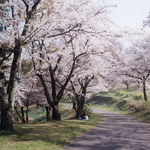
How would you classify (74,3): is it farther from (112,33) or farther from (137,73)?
(137,73)

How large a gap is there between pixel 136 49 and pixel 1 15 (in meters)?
18.3

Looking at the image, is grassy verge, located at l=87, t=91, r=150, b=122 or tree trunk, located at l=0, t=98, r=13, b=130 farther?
grassy verge, located at l=87, t=91, r=150, b=122

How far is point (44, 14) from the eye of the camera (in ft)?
26.2

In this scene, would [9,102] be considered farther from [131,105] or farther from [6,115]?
[131,105]

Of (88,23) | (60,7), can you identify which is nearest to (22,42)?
(60,7)

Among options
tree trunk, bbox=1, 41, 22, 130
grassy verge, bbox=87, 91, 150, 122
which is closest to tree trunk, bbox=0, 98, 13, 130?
tree trunk, bbox=1, 41, 22, 130

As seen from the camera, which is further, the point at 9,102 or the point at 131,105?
the point at 131,105

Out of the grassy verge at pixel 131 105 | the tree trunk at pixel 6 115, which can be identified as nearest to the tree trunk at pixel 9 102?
the tree trunk at pixel 6 115

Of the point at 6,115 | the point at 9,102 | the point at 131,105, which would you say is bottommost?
the point at 131,105

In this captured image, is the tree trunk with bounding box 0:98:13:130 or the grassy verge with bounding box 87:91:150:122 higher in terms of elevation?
the tree trunk with bounding box 0:98:13:130

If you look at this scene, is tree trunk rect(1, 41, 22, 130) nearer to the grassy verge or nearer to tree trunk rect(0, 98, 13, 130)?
tree trunk rect(0, 98, 13, 130)

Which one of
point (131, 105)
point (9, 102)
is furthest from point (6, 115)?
point (131, 105)

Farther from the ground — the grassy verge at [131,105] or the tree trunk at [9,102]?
the tree trunk at [9,102]

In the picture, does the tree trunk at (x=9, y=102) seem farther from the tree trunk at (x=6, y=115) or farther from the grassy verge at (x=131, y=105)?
the grassy verge at (x=131, y=105)
